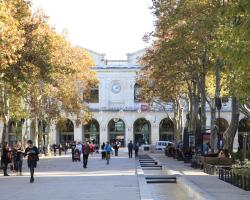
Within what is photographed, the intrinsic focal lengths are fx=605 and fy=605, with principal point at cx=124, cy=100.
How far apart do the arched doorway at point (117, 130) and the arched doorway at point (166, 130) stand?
21.2 ft

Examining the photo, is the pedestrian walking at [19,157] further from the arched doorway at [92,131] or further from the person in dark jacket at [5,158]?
the arched doorway at [92,131]

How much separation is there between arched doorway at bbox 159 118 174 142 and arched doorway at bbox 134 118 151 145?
7.40 feet

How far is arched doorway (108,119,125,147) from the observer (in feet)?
333

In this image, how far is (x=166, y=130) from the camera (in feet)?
336

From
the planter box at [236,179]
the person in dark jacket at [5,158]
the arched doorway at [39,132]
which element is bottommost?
the planter box at [236,179]

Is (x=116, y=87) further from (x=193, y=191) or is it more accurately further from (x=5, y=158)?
(x=193, y=191)

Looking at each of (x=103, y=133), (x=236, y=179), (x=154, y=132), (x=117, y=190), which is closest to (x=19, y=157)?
(x=117, y=190)

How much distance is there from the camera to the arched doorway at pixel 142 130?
102 meters

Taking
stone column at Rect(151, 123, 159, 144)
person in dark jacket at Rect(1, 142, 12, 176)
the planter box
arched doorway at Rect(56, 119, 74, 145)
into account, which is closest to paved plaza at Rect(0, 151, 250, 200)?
the planter box

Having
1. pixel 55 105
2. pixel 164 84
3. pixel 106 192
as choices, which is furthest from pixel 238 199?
pixel 55 105

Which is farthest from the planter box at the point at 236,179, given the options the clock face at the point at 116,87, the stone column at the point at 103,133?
the stone column at the point at 103,133

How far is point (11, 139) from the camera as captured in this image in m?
98.8

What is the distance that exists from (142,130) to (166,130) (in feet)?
13.6

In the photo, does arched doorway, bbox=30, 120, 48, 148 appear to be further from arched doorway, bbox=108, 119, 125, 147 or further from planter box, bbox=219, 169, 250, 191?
planter box, bbox=219, 169, 250, 191
